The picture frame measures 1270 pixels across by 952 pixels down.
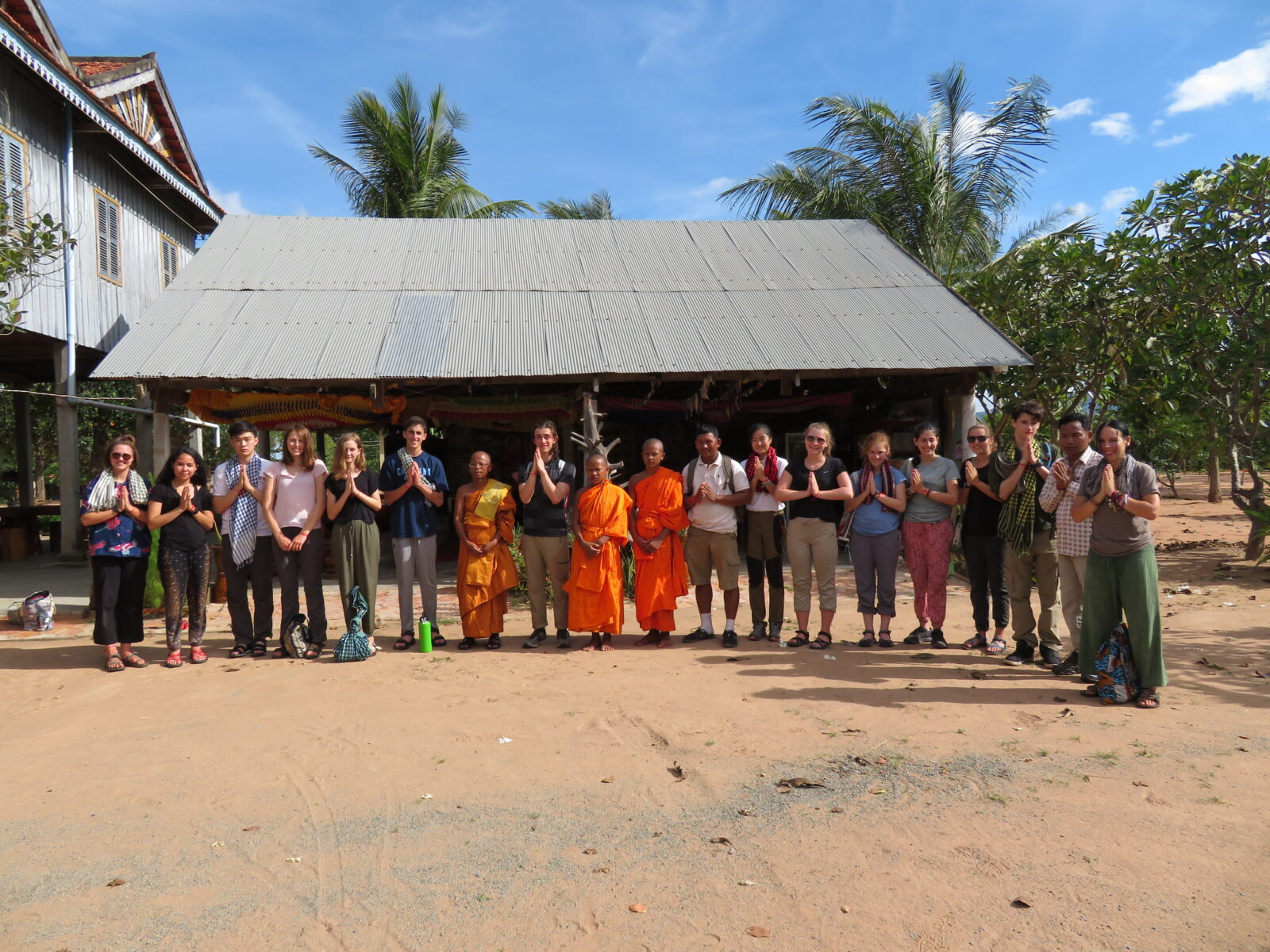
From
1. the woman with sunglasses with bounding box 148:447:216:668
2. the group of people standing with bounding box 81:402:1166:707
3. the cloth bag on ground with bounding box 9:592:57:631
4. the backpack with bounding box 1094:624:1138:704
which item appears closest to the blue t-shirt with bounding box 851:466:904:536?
the group of people standing with bounding box 81:402:1166:707

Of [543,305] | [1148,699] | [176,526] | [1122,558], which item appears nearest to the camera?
[1148,699]

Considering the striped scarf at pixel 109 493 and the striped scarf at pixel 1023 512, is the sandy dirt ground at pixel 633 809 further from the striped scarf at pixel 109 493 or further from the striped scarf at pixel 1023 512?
the striped scarf at pixel 109 493

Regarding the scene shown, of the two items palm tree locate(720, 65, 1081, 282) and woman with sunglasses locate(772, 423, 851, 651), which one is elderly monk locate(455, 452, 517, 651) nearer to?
woman with sunglasses locate(772, 423, 851, 651)

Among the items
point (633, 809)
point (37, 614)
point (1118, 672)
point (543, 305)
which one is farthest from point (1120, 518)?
point (37, 614)

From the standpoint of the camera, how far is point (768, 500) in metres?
5.92

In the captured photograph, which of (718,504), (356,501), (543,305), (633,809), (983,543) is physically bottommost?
(633,809)

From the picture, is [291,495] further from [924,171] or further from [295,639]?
[924,171]

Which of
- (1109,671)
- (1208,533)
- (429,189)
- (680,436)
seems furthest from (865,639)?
(429,189)

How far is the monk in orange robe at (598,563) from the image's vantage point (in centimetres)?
586

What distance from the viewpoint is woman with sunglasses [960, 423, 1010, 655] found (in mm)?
5547

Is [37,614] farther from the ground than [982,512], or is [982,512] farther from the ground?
[982,512]

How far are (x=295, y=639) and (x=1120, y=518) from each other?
17.1 feet

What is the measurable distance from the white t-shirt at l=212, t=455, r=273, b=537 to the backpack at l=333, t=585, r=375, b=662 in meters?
0.73

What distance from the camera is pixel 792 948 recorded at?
7.66 feet
